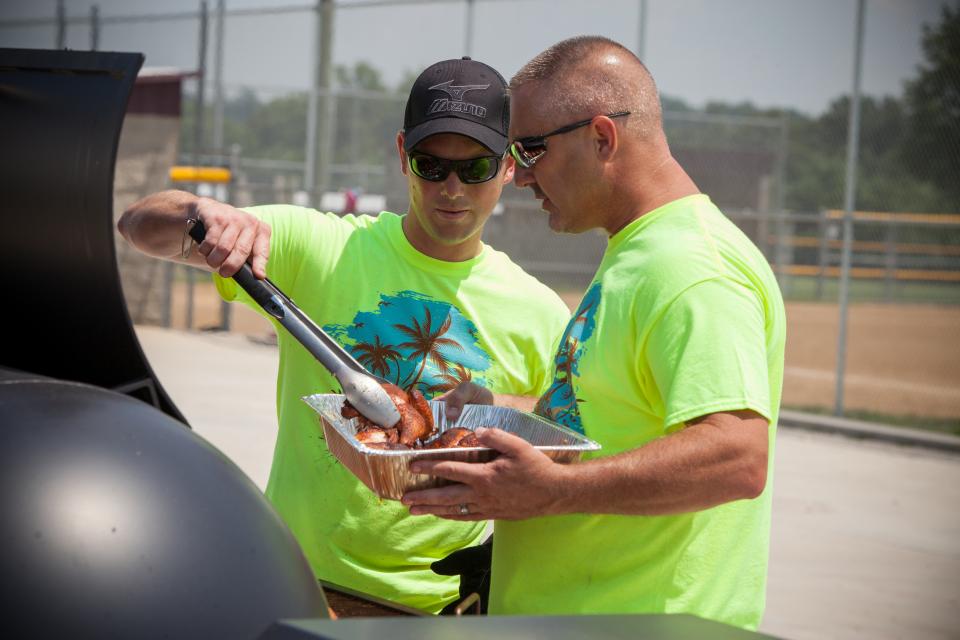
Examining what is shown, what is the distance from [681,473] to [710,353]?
18 cm

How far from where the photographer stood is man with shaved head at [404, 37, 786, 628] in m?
1.69

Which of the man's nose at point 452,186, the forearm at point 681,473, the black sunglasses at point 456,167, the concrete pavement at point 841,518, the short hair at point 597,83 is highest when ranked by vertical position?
the short hair at point 597,83

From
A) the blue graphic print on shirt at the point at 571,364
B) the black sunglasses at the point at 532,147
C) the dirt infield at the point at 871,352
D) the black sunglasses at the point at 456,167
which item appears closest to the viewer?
the blue graphic print on shirt at the point at 571,364

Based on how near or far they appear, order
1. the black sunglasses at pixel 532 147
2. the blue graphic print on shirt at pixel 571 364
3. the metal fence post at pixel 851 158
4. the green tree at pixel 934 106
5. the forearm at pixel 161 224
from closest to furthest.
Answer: the blue graphic print on shirt at pixel 571 364, the black sunglasses at pixel 532 147, the forearm at pixel 161 224, the metal fence post at pixel 851 158, the green tree at pixel 934 106

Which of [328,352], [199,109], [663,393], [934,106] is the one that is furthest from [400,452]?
[934,106]

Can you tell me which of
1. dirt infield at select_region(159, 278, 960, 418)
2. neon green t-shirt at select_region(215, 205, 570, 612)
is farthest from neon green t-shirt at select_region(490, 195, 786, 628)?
dirt infield at select_region(159, 278, 960, 418)

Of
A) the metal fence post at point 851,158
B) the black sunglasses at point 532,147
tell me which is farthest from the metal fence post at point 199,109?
the black sunglasses at point 532,147

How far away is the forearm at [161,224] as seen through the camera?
2.39 meters

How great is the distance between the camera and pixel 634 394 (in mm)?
1852

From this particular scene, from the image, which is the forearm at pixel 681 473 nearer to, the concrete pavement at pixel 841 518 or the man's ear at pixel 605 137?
the man's ear at pixel 605 137

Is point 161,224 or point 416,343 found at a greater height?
point 161,224

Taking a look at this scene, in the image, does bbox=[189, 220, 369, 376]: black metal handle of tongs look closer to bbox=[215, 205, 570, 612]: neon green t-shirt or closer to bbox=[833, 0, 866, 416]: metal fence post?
bbox=[215, 205, 570, 612]: neon green t-shirt

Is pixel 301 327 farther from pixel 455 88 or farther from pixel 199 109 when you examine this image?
pixel 199 109

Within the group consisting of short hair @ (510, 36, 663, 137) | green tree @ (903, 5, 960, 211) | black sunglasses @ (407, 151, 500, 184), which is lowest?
black sunglasses @ (407, 151, 500, 184)
